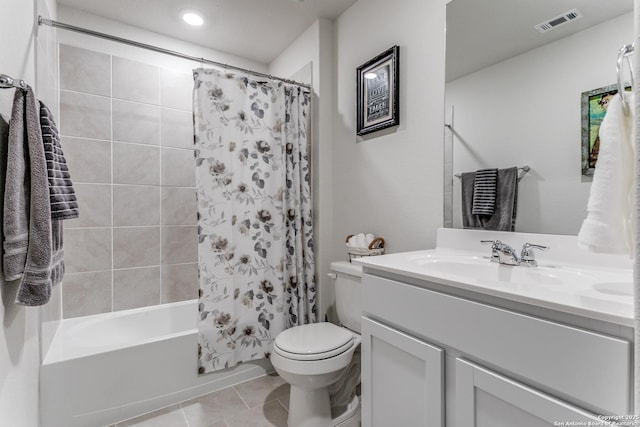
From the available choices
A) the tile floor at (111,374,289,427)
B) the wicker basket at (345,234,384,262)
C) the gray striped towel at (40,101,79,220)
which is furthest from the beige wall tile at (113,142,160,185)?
the wicker basket at (345,234,384,262)

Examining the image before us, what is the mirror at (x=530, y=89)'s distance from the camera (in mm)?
1063

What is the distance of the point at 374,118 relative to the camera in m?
1.88

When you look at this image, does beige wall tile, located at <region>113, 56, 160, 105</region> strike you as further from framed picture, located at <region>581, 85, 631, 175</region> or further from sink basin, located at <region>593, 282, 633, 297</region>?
sink basin, located at <region>593, 282, 633, 297</region>

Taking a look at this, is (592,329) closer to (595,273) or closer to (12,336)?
(595,273)

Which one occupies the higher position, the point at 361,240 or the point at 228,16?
the point at 228,16

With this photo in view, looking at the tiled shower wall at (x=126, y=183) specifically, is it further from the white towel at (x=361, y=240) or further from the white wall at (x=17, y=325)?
the white towel at (x=361, y=240)

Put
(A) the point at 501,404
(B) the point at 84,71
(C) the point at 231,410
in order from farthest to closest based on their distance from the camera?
(B) the point at 84,71, (C) the point at 231,410, (A) the point at 501,404

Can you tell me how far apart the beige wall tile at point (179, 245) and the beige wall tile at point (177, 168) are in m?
0.37

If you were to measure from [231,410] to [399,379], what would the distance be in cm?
115

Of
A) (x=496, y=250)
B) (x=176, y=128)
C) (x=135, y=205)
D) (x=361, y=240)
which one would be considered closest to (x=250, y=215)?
(x=361, y=240)

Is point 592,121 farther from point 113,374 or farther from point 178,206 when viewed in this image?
point 178,206

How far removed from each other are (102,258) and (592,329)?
2.63m

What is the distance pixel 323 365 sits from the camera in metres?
1.44

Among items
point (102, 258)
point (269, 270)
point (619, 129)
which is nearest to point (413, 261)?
point (619, 129)
